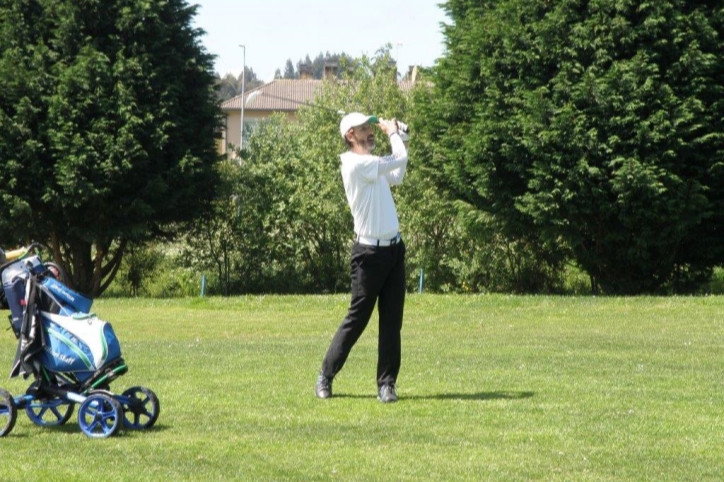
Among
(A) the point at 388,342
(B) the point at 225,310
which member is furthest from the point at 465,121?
(A) the point at 388,342

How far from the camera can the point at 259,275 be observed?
34.5 meters

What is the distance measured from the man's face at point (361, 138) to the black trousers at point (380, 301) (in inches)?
31.5

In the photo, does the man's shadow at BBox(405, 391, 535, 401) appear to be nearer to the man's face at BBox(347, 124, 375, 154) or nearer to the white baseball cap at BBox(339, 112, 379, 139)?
the man's face at BBox(347, 124, 375, 154)

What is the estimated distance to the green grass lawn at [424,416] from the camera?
297 inches

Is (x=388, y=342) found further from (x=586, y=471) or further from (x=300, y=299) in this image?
(x=300, y=299)

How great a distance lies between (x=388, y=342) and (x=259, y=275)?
2456 centimetres

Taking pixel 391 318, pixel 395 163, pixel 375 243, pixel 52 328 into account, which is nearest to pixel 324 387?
pixel 391 318

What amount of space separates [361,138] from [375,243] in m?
0.88

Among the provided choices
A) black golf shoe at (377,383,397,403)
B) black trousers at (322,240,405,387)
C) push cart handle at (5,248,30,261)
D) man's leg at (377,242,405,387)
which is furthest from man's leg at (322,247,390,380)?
push cart handle at (5,248,30,261)

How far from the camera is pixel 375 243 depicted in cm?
991

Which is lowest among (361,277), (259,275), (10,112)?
(259,275)

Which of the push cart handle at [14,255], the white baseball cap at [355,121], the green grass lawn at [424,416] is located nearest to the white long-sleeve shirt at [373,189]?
the white baseball cap at [355,121]

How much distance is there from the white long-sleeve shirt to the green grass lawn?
145 cm

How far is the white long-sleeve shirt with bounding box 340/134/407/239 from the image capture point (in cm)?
986
